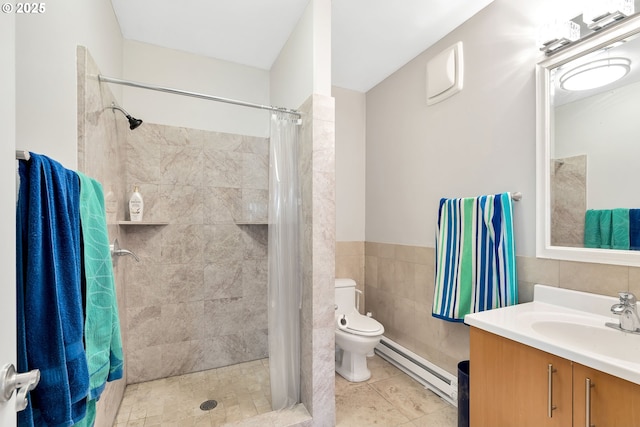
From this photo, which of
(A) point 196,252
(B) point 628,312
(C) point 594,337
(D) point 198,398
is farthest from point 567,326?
(A) point 196,252

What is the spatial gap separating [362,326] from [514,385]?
1.20 m

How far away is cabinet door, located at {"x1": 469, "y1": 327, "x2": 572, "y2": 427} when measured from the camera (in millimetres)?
1049

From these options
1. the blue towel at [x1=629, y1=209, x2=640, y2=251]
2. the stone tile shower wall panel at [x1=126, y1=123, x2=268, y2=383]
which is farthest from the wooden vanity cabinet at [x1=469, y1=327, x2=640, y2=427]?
the stone tile shower wall panel at [x1=126, y1=123, x2=268, y2=383]

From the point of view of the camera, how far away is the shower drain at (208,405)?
6.27ft

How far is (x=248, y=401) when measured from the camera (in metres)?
1.99

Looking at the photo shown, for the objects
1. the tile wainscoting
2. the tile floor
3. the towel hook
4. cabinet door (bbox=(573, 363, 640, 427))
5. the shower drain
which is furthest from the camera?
the shower drain

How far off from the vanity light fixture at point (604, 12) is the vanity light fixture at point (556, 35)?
5cm

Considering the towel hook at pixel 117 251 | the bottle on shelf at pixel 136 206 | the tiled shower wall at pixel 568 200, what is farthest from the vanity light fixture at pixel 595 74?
the bottle on shelf at pixel 136 206

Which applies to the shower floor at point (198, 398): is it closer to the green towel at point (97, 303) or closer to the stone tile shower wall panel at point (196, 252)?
the stone tile shower wall panel at point (196, 252)

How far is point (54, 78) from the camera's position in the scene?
42.2 inches

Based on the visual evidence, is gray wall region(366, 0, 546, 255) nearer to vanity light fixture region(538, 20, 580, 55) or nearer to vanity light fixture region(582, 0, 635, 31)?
vanity light fixture region(538, 20, 580, 55)

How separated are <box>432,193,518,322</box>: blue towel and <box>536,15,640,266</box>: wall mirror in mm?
178

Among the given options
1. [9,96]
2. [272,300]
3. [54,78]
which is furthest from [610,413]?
[54,78]

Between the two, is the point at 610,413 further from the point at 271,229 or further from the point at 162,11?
the point at 162,11
